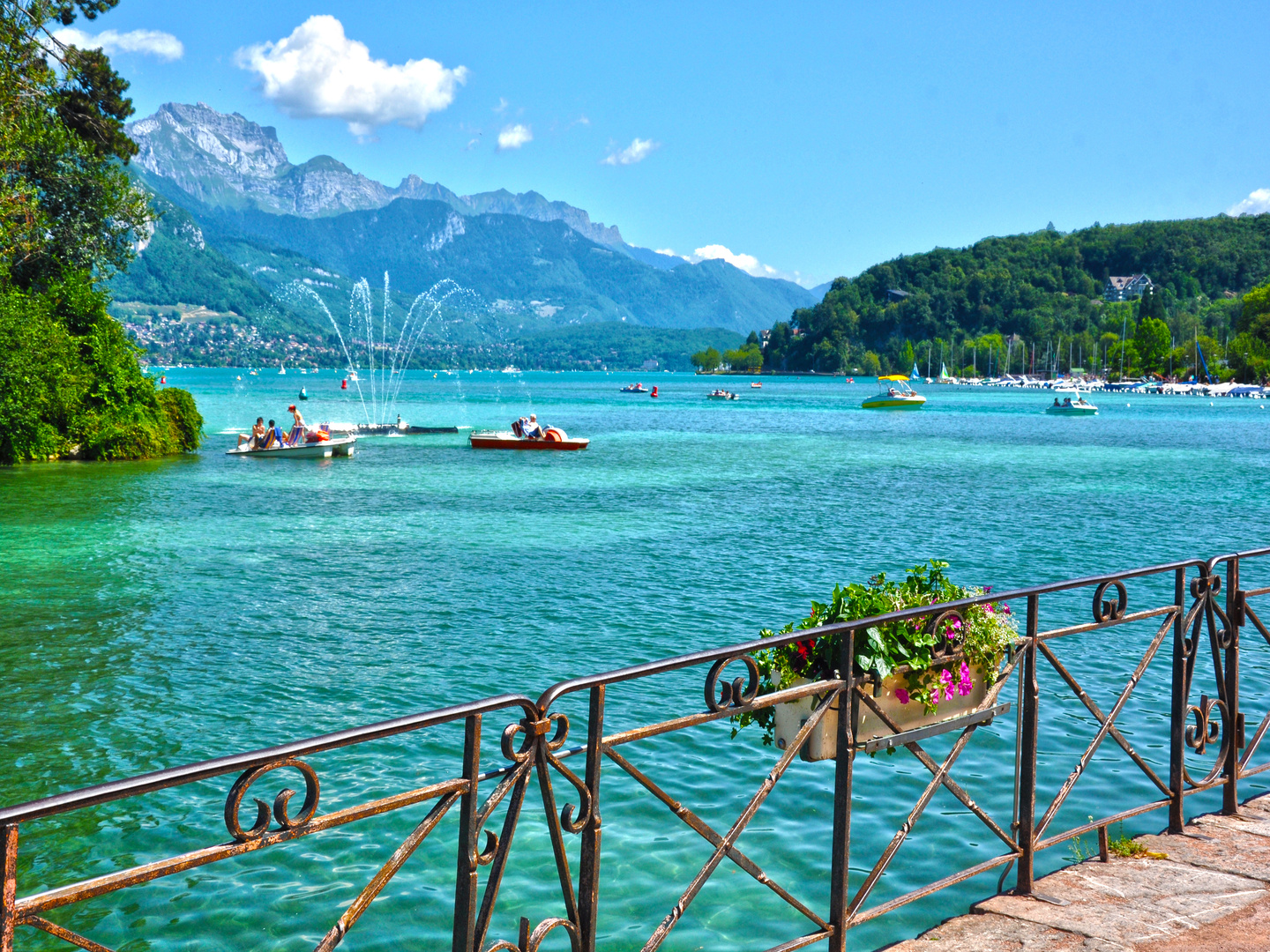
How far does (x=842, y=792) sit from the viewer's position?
416 centimetres

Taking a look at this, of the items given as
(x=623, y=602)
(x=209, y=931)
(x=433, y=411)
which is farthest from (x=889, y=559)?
(x=433, y=411)

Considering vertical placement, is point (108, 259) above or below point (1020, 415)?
above

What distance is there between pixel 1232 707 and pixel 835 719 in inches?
114

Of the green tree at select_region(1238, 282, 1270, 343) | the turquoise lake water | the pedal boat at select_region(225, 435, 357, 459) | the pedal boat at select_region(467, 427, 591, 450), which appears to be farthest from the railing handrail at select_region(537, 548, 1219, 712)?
the green tree at select_region(1238, 282, 1270, 343)

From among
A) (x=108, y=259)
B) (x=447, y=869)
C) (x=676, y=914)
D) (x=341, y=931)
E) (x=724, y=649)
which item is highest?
(x=108, y=259)

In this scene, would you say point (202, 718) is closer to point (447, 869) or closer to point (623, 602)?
point (447, 869)

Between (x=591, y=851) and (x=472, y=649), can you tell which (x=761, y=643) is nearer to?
(x=591, y=851)

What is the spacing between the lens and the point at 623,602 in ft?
52.6

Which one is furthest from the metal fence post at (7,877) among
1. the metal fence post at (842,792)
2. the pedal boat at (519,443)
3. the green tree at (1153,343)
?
the green tree at (1153,343)

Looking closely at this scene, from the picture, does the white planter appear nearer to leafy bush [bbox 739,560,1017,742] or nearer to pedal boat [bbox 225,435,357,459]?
leafy bush [bbox 739,560,1017,742]

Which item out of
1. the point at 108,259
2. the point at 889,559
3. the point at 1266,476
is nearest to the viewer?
the point at 889,559

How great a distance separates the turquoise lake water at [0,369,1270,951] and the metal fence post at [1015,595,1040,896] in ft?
6.03

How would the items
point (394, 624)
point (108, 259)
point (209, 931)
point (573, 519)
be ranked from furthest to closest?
1. point (108, 259)
2. point (573, 519)
3. point (394, 624)
4. point (209, 931)

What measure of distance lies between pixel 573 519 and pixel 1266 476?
29952mm
